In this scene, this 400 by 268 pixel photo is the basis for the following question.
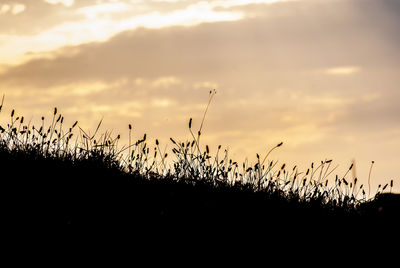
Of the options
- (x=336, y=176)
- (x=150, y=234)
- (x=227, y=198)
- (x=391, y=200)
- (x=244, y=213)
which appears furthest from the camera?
(x=336, y=176)

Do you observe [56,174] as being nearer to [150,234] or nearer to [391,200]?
[150,234]

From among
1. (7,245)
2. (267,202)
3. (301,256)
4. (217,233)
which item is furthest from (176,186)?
(7,245)

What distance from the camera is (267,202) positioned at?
617 cm

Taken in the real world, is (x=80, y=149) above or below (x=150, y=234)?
above

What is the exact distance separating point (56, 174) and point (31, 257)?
2359 mm

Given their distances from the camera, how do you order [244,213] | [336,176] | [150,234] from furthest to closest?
[336,176]
[244,213]
[150,234]

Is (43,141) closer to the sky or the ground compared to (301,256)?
closer to the sky

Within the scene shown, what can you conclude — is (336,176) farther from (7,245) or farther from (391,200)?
(7,245)

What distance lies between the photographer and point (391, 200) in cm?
681

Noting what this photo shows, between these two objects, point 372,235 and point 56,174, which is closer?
point 372,235

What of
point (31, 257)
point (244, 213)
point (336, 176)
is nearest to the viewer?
point (31, 257)

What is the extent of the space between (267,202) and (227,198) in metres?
0.47

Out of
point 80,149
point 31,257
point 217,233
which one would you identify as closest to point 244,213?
point 217,233

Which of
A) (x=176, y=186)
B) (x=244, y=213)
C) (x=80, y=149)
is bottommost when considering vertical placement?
Answer: (x=244, y=213)
